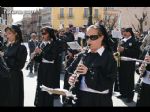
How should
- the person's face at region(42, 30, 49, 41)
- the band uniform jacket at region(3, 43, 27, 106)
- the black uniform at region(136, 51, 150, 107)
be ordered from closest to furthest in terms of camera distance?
the black uniform at region(136, 51, 150, 107)
the band uniform jacket at region(3, 43, 27, 106)
the person's face at region(42, 30, 49, 41)

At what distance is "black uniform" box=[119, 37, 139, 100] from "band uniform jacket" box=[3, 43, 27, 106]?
156 inches

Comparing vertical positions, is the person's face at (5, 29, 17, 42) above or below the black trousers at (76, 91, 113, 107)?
above

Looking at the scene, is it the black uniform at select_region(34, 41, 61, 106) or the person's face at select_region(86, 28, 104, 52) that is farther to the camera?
the black uniform at select_region(34, 41, 61, 106)

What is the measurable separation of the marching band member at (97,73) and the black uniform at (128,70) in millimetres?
5443

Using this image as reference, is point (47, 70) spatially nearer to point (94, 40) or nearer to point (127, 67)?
point (127, 67)

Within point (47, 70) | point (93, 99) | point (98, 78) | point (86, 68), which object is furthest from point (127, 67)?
point (86, 68)

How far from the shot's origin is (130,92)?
1075 cm

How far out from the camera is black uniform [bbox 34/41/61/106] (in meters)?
8.88

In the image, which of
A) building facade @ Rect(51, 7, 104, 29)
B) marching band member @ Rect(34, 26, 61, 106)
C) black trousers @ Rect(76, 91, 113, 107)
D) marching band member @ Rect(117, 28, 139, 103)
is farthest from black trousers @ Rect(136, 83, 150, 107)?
building facade @ Rect(51, 7, 104, 29)

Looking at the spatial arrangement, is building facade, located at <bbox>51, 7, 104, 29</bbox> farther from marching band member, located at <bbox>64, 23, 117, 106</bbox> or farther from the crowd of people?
marching band member, located at <bbox>64, 23, 117, 106</bbox>

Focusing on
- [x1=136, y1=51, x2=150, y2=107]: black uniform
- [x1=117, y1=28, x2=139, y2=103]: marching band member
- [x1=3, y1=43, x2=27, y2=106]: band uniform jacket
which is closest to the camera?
[x1=136, y1=51, x2=150, y2=107]: black uniform
